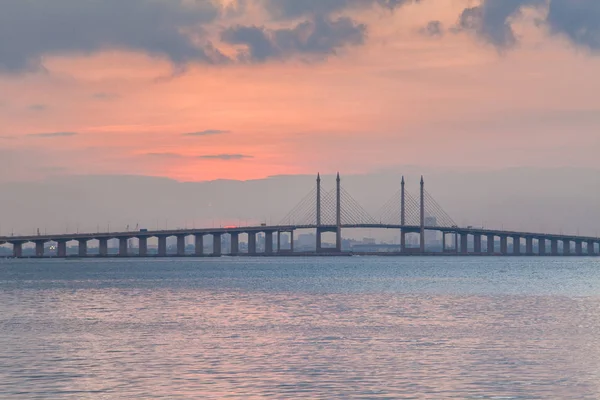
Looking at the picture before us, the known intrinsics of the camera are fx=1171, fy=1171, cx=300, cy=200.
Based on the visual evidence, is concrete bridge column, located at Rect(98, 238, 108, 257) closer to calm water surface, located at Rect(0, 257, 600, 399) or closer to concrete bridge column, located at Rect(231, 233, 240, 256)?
concrete bridge column, located at Rect(231, 233, 240, 256)

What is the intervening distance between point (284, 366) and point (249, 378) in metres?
2.38

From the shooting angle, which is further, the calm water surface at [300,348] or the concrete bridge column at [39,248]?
the concrete bridge column at [39,248]

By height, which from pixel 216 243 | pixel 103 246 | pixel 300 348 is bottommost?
pixel 300 348

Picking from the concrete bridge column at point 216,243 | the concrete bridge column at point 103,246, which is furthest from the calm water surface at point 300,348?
the concrete bridge column at point 103,246

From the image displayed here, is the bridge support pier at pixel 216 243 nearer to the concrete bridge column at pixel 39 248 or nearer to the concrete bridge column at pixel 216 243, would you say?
the concrete bridge column at pixel 216 243

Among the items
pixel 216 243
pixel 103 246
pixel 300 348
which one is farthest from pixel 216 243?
pixel 300 348

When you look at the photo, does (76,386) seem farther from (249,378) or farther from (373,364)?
(373,364)

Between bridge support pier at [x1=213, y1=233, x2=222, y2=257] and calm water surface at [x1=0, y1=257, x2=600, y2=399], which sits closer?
calm water surface at [x1=0, y1=257, x2=600, y2=399]

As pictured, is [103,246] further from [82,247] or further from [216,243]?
[216,243]

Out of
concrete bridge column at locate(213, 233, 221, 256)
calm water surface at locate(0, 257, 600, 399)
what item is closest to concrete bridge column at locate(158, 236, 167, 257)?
concrete bridge column at locate(213, 233, 221, 256)

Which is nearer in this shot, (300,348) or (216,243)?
(300,348)

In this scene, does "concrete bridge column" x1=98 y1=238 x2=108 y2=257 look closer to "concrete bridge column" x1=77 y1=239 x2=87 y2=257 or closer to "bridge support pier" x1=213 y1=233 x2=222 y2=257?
"concrete bridge column" x1=77 y1=239 x2=87 y2=257

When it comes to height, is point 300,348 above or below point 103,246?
below

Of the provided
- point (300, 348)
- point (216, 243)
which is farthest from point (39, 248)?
point (300, 348)
